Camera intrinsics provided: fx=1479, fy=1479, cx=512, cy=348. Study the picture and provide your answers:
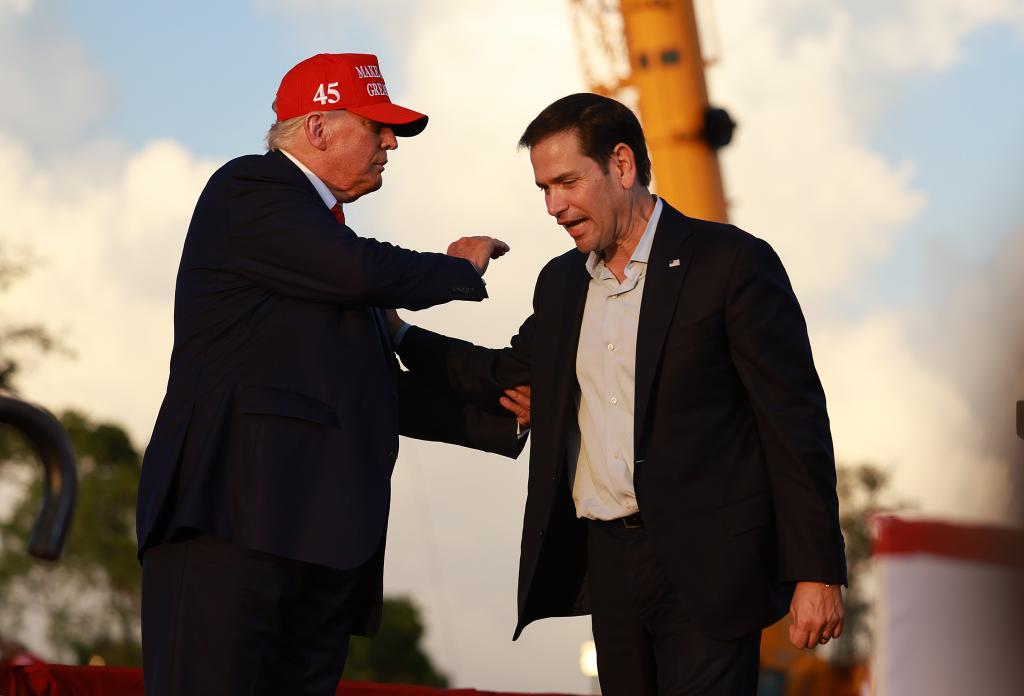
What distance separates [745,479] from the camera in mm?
3705

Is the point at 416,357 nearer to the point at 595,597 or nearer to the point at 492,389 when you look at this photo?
the point at 492,389

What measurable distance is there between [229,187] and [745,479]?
152 cm

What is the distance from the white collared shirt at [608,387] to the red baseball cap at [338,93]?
64cm

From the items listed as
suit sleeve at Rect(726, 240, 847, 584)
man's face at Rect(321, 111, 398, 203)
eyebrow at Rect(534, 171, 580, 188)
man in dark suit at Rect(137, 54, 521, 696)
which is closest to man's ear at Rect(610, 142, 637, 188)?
eyebrow at Rect(534, 171, 580, 188)

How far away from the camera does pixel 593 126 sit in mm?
3959

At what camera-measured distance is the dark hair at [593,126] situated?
3.95 meters

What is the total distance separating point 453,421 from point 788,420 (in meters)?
1.31

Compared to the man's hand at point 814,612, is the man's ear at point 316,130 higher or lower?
higher

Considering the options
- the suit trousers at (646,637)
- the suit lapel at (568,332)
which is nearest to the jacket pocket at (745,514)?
the suit trousers at (646,637)

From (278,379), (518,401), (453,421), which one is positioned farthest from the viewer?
(453,421)

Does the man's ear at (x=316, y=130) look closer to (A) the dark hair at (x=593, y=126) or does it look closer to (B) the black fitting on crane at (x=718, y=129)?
(A) the dark hair at (x=593, y=126)

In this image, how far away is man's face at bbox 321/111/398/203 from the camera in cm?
396

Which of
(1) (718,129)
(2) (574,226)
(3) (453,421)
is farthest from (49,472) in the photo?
(1) (718,129)

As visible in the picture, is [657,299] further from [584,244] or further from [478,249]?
[478,249]
